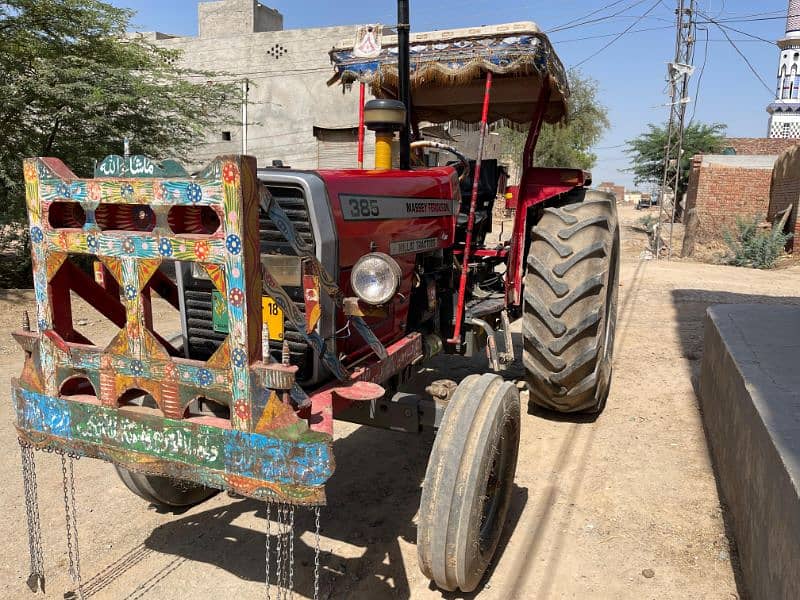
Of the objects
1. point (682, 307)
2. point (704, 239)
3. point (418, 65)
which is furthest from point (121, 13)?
point (704, 239)

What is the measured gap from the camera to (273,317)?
2568 millimetres

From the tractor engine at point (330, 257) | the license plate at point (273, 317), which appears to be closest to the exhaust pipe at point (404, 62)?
the tractor engine at point (330, 257)

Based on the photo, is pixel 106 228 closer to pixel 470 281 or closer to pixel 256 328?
pixel 256 328

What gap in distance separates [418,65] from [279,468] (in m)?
2.96

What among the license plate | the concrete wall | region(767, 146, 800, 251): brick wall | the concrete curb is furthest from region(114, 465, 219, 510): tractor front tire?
the concrete wall

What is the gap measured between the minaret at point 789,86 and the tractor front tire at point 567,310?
33.2 m

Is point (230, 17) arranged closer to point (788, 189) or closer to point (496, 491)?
point (788, 189)

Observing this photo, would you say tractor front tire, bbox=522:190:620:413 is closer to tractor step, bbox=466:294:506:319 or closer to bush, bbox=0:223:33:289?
tractor step, bbox=466:294:506:319

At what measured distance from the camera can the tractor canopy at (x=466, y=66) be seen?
12.5 ft

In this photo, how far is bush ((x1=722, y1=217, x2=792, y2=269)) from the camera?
45.1 feet

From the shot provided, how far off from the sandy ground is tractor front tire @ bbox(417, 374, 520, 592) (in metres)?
0.34

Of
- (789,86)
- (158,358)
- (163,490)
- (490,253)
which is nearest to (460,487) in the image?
(158,358)

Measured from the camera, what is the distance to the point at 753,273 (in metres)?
11.8

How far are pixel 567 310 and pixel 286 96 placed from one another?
17.4 m
